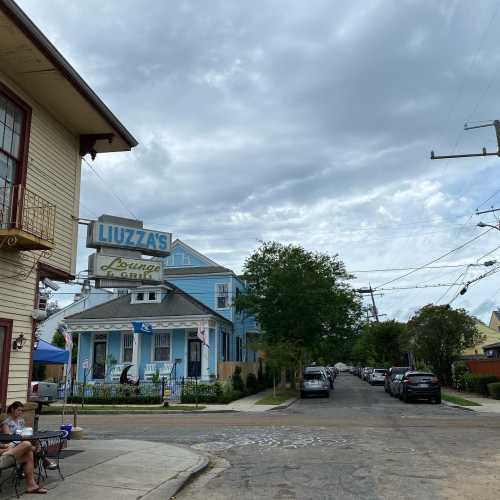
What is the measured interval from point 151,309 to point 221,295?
6.07 m

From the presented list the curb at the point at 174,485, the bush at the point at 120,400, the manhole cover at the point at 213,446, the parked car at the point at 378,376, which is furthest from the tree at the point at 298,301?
the curb at the point at 174,485

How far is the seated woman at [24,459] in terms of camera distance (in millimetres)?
7215

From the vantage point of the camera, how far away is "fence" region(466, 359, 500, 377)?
99.2 ft

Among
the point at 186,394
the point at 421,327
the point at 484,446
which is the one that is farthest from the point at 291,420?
the point at 421,327

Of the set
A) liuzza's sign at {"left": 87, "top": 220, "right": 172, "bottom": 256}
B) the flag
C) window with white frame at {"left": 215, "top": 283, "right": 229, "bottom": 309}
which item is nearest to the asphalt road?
liuzza's sign at {"left": 87, "top": 220, "right": 172, "bottom": 256}

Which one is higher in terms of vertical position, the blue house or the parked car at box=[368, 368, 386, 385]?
the blue house

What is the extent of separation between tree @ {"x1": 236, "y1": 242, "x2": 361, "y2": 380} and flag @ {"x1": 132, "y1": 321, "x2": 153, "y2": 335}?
21.1 ft

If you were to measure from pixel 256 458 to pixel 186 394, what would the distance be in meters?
16.2

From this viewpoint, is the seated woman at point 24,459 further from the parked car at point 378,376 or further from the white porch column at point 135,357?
the parked car at point 378,376

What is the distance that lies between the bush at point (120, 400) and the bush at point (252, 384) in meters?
8.46

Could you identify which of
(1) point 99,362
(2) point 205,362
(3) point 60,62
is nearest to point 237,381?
(2) point 205,362

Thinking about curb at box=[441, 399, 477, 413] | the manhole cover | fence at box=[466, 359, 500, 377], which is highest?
fence at box=[466, 359, 500, 377]

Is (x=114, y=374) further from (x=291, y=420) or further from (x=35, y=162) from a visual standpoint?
(x=35, y=162)

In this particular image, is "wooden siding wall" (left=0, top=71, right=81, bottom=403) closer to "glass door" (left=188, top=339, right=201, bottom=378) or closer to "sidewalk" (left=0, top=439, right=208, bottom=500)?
"sidewalk" (left=0, top=439, right=208, bottom=500)
